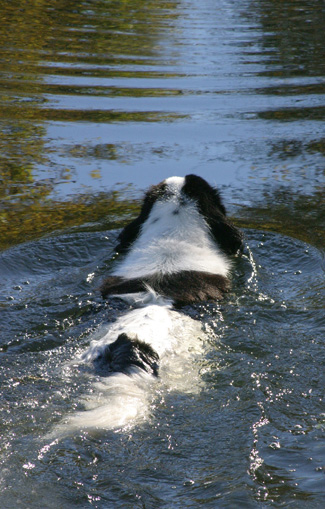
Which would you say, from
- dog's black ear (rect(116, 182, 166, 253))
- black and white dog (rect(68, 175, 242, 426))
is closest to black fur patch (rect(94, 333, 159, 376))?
black and white dog (rect(68, 175, 242, 426))

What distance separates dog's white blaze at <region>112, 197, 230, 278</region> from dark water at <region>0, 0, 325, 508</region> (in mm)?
266

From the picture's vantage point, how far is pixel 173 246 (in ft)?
15.3

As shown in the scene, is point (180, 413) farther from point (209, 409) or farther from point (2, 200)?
point (2, 200)

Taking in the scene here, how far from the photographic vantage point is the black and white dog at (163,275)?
3.44 meters

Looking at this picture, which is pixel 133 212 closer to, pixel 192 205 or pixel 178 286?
pixel 192 205

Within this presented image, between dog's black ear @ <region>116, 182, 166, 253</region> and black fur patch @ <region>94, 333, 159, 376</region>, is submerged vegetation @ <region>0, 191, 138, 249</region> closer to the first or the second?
dog's black ear @ <region>116, 182, 166, 253</region>

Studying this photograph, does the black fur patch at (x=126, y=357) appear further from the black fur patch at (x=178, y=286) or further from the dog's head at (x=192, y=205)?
the dog's head at (x=192, y=205)

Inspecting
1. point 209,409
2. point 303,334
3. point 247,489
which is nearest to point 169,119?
point 303,334

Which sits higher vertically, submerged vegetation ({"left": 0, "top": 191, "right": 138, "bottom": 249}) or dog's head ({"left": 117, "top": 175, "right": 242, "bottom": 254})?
dog's head ({"left": 117, "top": 175, "right": 242, "bottom": 254})

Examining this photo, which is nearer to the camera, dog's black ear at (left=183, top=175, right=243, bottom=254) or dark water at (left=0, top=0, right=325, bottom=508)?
dark water at (left=0, top=0, right=325, bottom=508)

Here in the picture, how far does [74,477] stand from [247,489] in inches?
26.3

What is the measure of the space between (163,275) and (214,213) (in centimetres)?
105

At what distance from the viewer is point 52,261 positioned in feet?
17.4

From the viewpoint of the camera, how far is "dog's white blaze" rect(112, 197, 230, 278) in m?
4.43
